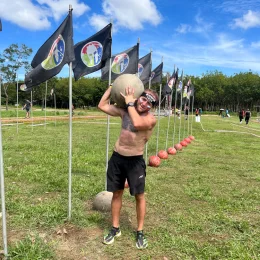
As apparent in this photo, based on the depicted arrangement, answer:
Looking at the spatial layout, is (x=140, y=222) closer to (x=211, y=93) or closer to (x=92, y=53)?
(x=92, y=53)

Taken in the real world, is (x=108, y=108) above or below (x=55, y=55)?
below

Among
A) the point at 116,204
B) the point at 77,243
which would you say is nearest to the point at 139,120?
the point at 116,204

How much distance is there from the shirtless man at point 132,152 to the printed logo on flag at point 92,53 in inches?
43.7

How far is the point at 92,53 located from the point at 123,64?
144 centimetres

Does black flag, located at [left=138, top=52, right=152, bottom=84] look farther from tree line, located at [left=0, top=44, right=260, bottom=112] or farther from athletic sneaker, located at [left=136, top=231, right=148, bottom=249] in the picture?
tree line, located at [left=0, top=44, right=260, bottom=112]

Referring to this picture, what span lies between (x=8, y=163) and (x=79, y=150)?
3.18 m

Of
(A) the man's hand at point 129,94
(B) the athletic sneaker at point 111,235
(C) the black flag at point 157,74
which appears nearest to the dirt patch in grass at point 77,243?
(B) the athletic sneaker at point 111,235

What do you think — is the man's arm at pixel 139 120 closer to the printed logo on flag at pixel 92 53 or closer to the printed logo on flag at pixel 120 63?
the printed logo on flag at pixel 92 53

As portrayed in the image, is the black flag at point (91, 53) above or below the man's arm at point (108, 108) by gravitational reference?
above

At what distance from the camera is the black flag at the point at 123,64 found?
6084mm

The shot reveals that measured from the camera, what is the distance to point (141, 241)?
13.7 feet

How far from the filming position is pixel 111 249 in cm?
405

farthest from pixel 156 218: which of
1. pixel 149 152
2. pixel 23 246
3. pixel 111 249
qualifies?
pixel 149 152

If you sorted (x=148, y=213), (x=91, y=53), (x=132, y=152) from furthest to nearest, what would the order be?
1. (x=148, y=213)
2. (x=91, y=53)
3. (x=132, y=152)
